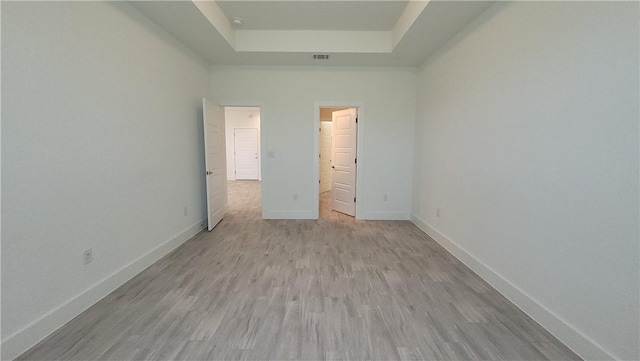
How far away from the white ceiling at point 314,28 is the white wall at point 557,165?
0.49m

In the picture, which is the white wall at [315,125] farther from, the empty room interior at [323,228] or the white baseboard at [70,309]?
the white baseboard at [70,309]

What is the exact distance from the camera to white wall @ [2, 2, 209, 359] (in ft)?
5.18

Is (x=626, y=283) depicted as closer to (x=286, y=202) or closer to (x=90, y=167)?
(x=90, y=167)

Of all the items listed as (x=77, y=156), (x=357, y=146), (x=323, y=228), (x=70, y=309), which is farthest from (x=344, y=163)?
(x=70, y=309)

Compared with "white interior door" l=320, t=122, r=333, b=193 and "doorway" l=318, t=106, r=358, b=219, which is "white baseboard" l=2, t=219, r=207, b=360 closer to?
"doorway" l=318, t=106, r=358, b=219

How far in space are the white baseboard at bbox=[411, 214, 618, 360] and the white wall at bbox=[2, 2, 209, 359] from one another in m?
3.48

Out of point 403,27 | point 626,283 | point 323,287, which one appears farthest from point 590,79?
point 323,287

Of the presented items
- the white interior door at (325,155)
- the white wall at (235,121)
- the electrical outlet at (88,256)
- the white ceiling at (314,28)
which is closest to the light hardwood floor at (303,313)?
the electrical outlet at (88,256)

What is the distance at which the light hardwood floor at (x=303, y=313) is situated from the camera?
1648mm

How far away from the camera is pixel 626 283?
55.7 inches

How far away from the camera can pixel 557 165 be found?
181cm

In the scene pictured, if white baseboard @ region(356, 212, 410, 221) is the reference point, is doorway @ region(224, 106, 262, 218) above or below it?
above

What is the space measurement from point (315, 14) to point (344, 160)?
8.25 ft

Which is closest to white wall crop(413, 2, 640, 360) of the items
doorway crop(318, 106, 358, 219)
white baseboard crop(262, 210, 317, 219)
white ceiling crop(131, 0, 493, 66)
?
white ceiling crop(131, 0, 493, 66)
